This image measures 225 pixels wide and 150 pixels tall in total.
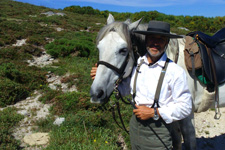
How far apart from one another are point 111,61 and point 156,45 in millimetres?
501

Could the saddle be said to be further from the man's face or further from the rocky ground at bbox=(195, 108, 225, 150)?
the rocky ground at bbox=(195, 108, 225, 150)

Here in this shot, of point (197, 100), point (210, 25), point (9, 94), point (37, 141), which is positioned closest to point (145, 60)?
point (197, 100)

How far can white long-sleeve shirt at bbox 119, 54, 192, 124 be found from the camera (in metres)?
1.48

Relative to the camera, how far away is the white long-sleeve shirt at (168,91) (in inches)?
58.4

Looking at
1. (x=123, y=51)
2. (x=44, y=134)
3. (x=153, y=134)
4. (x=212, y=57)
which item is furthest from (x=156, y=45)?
(x=44, y=134)

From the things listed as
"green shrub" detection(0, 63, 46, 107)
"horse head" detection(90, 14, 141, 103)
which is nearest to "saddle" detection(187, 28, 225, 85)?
"horse head" detection(90, 14, 141, 103)

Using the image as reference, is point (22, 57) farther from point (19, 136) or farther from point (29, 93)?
point (19, 136)

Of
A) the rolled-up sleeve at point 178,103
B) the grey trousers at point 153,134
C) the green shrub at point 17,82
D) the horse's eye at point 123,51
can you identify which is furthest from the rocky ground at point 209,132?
the green shrub at point 17,82

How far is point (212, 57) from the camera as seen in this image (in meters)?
2.34

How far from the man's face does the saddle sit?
0.95m

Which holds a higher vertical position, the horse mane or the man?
the horse mane

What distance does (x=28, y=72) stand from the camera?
5.99 metres

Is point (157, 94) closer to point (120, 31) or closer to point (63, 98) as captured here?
point (120, 31)

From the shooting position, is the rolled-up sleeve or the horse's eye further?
the horse's eye
